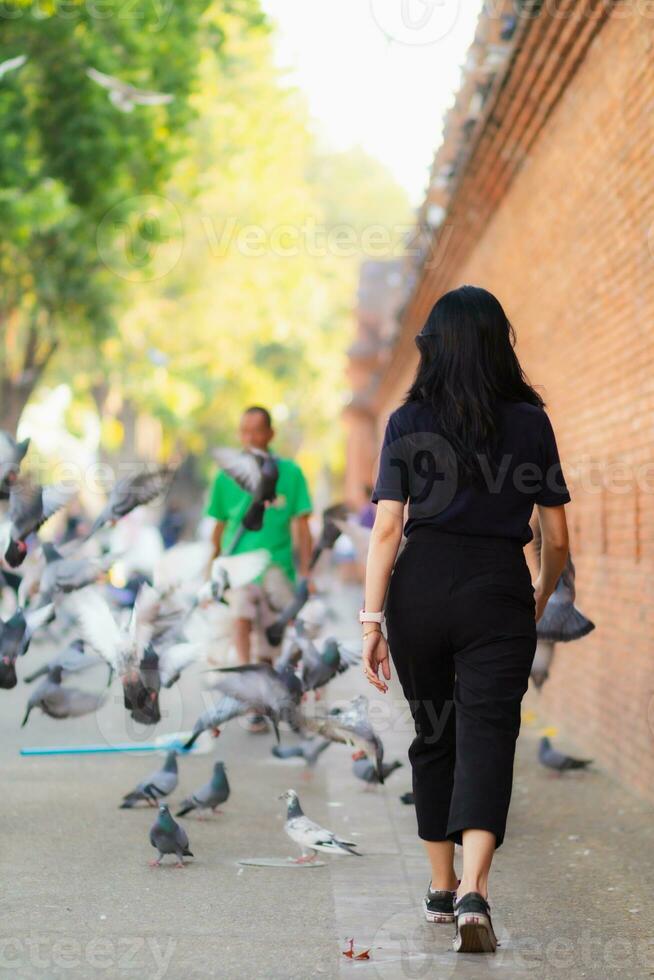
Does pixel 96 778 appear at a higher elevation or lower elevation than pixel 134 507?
lower

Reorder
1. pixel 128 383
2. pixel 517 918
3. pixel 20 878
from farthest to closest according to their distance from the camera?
1. pixel 128 383
2. pixel 20 878
3. pixel 517 918

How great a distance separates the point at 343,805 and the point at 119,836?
1.35 metres

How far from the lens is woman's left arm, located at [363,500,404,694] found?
4.75 meters

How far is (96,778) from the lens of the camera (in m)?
8.01

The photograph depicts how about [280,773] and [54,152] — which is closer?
[280,773]

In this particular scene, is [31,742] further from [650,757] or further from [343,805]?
[650,757]

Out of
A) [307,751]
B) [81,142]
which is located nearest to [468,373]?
[307,751]

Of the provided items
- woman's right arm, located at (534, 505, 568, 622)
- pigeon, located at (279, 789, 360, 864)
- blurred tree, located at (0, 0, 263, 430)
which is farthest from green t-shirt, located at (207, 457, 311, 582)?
blurred tree, located at (0, 0, 263, 430)

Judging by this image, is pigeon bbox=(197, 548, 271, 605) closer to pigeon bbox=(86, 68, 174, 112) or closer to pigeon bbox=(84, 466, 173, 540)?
pigeon bbox=(84, 466, 173, 540)

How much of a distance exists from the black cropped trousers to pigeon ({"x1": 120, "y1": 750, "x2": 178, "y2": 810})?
97.4 inches

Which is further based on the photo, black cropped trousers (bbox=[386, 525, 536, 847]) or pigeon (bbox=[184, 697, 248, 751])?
pigeon (bbox=[184, 697, 248, 751])

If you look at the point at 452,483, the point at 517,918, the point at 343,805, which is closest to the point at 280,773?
the point at 343,805

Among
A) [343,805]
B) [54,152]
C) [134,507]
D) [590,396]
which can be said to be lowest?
[343,805]

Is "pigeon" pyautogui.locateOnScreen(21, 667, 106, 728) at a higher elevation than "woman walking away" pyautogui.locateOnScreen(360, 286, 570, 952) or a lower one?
lower
